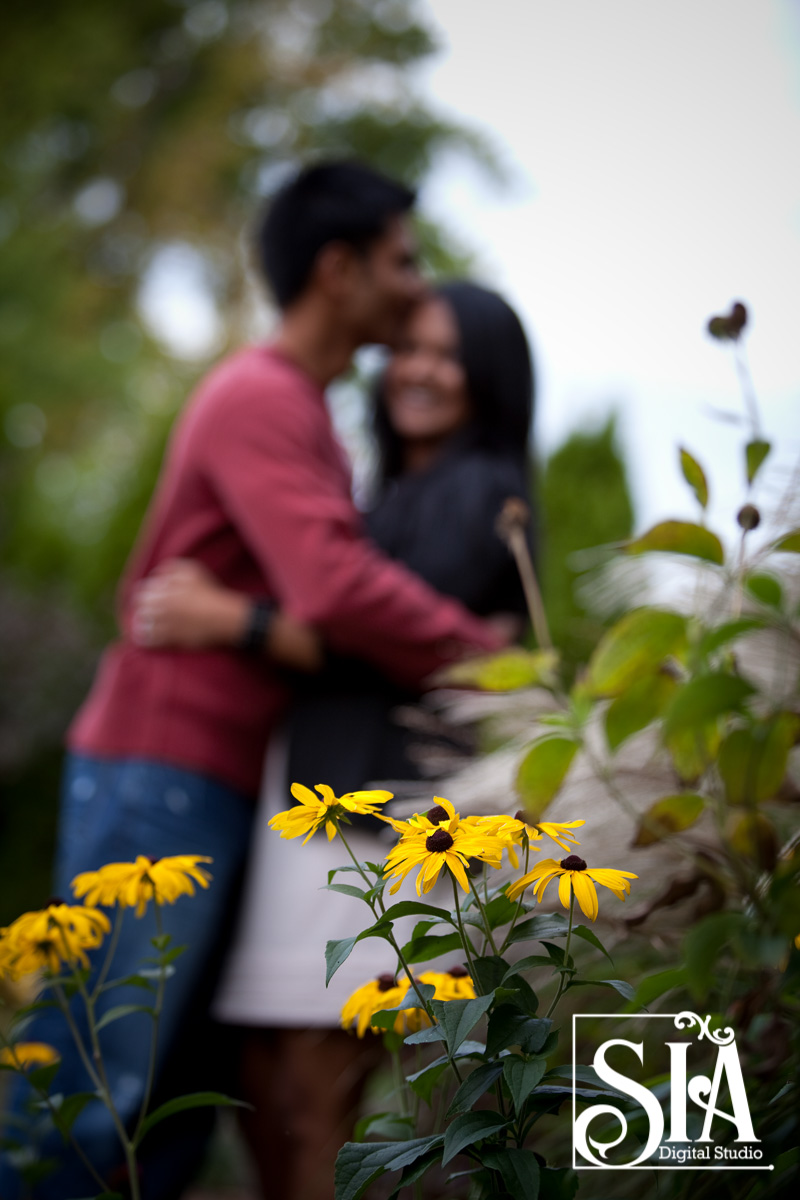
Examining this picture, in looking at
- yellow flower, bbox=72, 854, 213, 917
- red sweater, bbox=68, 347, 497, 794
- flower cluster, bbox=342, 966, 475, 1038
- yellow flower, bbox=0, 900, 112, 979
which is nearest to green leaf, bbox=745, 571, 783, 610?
flower cluster, bbox=342, 966, 475, 1038

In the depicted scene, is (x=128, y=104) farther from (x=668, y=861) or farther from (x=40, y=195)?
(x=668, y=861)

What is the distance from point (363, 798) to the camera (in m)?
0.59

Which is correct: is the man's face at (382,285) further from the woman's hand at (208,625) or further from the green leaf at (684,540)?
the green leaf at (684,540)

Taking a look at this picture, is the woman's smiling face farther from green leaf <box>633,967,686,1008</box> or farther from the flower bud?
green leaf <box>633,967,686,1008</box>

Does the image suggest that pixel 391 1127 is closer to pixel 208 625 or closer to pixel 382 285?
pixel 208 625

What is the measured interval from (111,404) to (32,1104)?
30.6ft

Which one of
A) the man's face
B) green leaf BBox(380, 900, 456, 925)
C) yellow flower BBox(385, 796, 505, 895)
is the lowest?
green leaf BBox(380, 900, 456, 925)

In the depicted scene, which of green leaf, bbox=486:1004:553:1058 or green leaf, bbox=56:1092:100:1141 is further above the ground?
green leaf, bbox=486:1004:553:1058

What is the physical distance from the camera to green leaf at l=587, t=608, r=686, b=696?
0.80 meters

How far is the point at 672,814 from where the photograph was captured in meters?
0.77

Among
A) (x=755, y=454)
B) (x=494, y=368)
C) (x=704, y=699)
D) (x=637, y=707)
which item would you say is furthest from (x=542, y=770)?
(x=494, y=368)

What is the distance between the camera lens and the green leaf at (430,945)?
61 centimetres

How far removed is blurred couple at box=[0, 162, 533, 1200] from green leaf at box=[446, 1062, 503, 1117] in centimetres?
77

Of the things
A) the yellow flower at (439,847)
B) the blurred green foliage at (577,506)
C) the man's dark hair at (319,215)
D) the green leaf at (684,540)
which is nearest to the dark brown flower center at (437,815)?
the yellow flower at (439,847)
